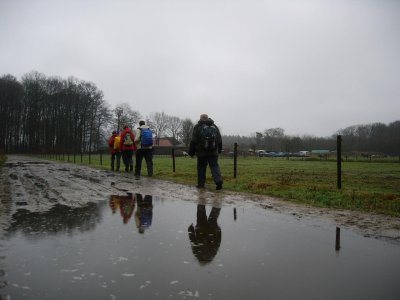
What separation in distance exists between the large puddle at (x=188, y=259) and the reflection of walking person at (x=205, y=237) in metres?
0.01

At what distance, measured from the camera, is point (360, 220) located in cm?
588

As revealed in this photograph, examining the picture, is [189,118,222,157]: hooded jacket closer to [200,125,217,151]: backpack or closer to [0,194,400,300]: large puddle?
[200,125,217,151]: backpack

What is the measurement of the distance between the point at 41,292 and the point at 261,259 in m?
2.14

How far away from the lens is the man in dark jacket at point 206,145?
1010cm

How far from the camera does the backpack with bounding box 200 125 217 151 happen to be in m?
10.1

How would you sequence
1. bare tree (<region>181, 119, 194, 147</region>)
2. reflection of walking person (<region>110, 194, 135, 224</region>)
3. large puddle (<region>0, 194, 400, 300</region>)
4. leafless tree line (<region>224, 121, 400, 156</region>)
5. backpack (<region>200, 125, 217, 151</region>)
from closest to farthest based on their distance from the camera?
large puddle (<region>0, 194, 400, 300</region>), reflection of walking person (<region>110, 194, 135, 224</region>), backpack (<region>200, 125, 217, 151</region>), leafless tree line (<region>224, 121, 400, 156</region>), bare tree (<region>181, 119, 194, 147</region>)

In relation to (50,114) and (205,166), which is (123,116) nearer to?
(50,114)

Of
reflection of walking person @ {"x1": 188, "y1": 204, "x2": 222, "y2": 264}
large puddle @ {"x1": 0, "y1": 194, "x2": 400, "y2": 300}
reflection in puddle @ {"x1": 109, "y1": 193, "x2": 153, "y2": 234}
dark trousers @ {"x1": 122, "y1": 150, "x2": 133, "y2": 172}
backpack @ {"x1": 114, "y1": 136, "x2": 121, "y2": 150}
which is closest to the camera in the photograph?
large puddle @ {"x1": 0, "y1": 194, "x2": 400, "y2": 300}

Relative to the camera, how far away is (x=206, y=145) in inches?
396

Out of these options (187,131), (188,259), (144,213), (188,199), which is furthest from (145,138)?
(187,131)

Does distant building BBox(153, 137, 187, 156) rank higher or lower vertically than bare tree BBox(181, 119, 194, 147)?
lower

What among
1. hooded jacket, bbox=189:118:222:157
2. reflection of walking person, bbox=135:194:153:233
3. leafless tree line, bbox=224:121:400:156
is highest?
leafless tree line, bbox=224:121:400:156

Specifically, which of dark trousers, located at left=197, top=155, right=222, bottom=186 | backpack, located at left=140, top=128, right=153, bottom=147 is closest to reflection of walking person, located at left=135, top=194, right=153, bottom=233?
dark trousers, located at left=197, top=155, right=222, bottom=186

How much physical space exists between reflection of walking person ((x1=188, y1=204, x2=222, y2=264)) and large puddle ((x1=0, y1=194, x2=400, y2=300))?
0.01 m
